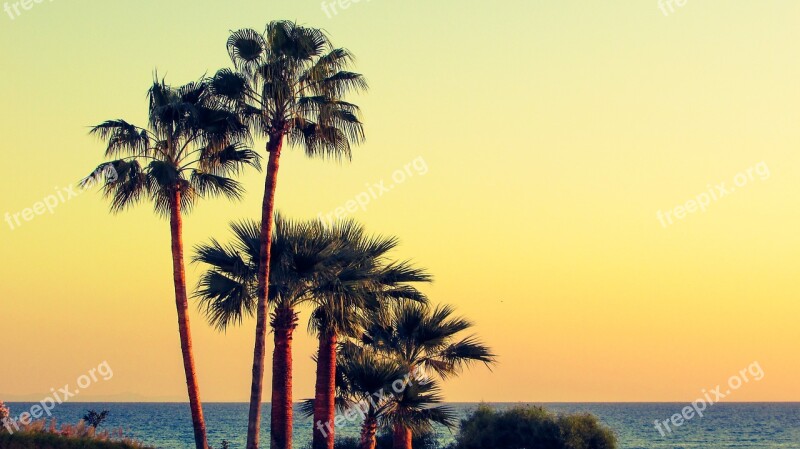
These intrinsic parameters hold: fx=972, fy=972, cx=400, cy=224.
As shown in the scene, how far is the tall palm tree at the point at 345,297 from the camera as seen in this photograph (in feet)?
95.7

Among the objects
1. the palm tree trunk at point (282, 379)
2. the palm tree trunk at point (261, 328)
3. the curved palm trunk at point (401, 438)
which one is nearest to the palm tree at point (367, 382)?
the curved palm trunk at point (401, 438)

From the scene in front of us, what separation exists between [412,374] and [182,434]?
257 ft

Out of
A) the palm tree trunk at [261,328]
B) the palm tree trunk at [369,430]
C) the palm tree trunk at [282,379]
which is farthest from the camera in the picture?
the palm tree trunk at [369,430]

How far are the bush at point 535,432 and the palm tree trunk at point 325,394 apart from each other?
375 inches

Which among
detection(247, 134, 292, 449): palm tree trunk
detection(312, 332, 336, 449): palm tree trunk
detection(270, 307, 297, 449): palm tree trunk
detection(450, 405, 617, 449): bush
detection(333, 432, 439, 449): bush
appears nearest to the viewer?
detection(247, 134, 292, 449): palm tree trunk

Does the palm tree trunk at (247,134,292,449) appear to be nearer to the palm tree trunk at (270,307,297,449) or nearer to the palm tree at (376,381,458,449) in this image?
the palm tree trunk at (270,307,297,449)

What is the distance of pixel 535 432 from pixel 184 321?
1582 cm

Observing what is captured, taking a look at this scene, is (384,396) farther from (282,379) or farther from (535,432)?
(535,432)

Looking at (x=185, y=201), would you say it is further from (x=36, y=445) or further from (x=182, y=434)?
(x=182, y=434)

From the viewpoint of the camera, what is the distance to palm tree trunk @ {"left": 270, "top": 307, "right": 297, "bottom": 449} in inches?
1142

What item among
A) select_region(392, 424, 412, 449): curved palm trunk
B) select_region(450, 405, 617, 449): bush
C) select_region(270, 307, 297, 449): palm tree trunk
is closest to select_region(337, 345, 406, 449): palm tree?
select_region(392, 424, 412, 449): curved palm trunk

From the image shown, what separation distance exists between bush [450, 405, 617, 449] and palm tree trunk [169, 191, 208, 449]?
14307mm

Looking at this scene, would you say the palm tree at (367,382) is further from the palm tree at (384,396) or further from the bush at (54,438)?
the bush at (54,438)

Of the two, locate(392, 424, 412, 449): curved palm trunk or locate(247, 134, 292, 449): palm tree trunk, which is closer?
locate(247, 134, 292, 449): palm tree trunk
